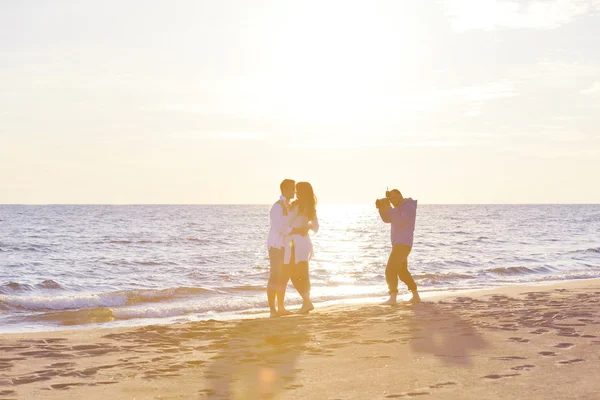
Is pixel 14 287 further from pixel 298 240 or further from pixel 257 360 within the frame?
pixel 257 360

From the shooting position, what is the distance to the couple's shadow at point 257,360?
556cm

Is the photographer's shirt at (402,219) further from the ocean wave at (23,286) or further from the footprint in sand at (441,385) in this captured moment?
the ocean wave at (23,286)

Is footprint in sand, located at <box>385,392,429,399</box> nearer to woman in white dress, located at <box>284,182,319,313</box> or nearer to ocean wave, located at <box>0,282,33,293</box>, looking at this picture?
woman in white dress, located at <box>284,182,319,313</box>

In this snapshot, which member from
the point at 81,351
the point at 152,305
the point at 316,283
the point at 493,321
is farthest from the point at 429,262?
the point at 81,351

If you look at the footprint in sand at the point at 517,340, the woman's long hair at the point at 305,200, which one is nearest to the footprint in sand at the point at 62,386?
the footprint in sand at the point at 517,340

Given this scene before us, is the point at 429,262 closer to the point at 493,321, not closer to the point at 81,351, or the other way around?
the point at 493,321

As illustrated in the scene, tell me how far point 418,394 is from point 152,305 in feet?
32.7

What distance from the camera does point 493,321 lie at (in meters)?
8.81

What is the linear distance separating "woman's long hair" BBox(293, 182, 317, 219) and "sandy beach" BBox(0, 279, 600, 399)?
5.03 ft

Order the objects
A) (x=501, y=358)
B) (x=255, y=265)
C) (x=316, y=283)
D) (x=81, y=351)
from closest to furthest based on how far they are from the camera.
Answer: (x=501, y=358), (x=81, y=351), (x=316, y=283), (x=255, y=265)

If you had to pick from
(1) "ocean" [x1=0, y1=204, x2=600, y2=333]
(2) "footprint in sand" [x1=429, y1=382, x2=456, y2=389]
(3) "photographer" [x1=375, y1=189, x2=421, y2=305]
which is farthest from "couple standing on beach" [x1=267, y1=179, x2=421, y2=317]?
(2) "footprint in sand" [x1=429, y1=382, x2=456, y2=389]

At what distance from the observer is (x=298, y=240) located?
10508mm

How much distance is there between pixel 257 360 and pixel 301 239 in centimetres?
391

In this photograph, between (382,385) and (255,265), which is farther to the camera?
(255,265)
